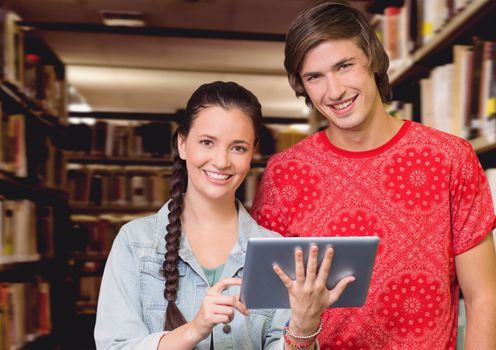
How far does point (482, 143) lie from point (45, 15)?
12.3 ft

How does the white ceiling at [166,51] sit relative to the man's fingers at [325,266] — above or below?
above

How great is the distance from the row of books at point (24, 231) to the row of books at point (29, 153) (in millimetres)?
165

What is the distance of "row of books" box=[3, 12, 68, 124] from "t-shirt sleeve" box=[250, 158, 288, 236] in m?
1.73

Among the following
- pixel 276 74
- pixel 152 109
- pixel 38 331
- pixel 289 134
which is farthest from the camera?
pixel 152 109

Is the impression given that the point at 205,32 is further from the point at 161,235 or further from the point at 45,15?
the point at 161,235

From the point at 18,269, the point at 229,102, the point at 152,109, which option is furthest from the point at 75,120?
the point at 229,102

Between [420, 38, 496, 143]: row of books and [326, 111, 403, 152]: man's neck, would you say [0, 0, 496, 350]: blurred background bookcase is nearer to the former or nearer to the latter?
[420, 38, 496, 143]: row of books

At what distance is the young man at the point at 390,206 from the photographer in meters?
1.47

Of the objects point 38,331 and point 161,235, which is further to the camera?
point 38,331

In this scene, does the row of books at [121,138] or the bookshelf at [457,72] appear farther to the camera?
the row of books at [121,138]

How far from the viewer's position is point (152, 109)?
27.1 ft

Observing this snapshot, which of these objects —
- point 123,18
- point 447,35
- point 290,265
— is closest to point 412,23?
point 447,35

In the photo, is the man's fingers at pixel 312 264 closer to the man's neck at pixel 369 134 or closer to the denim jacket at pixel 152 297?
the denim jacket at pixel 152 297

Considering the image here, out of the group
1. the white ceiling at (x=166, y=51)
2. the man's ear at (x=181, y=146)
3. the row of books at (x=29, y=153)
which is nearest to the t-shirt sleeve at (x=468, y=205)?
the man's ear at (x=181, y=146)
